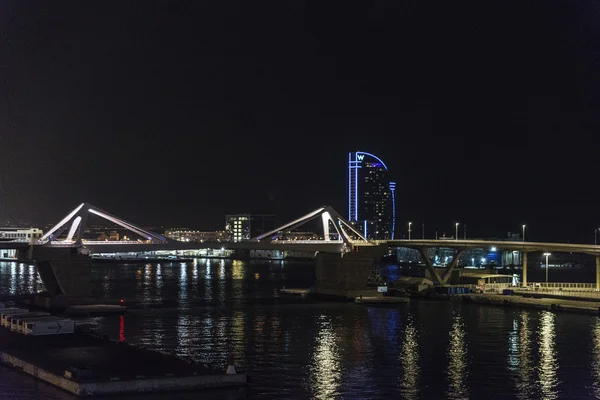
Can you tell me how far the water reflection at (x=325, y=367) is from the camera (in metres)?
33.4

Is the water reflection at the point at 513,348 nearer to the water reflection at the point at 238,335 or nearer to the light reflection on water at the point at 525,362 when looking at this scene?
the light reflection on water at the point at 525,362

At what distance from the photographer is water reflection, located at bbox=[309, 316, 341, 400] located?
109ft

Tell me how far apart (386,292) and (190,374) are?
4873 centimetres

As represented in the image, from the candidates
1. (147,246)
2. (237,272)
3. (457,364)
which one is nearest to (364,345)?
(457,364)

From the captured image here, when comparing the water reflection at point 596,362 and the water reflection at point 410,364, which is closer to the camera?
the water reflection at point 410,364

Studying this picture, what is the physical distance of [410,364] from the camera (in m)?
40.4

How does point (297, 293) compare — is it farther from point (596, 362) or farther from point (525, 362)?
point (596, 362)

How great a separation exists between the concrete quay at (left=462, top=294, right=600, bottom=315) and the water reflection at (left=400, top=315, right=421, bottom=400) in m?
15.2

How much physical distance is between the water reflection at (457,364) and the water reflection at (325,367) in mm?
4428

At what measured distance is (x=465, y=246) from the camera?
86625mm

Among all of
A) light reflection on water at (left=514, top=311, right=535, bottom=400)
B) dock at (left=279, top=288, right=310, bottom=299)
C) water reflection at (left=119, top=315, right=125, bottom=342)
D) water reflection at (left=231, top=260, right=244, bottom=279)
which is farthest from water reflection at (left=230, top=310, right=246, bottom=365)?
water reflection at (left=231, top=260, right=244, bottom=279)

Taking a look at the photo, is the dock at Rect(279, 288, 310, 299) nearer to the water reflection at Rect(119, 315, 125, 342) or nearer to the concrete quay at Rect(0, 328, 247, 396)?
the water reflection at Rect(119, 315, 125, 342)

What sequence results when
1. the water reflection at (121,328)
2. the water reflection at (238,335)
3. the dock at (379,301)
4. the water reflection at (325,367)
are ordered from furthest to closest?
the dock at (379,301), the water reflection at (121,328), the water reflection at (238,335), the water reflection at (325,367)

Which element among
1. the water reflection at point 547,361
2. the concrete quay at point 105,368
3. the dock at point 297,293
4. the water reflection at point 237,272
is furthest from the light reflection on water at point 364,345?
the water reflection at point 237,272
